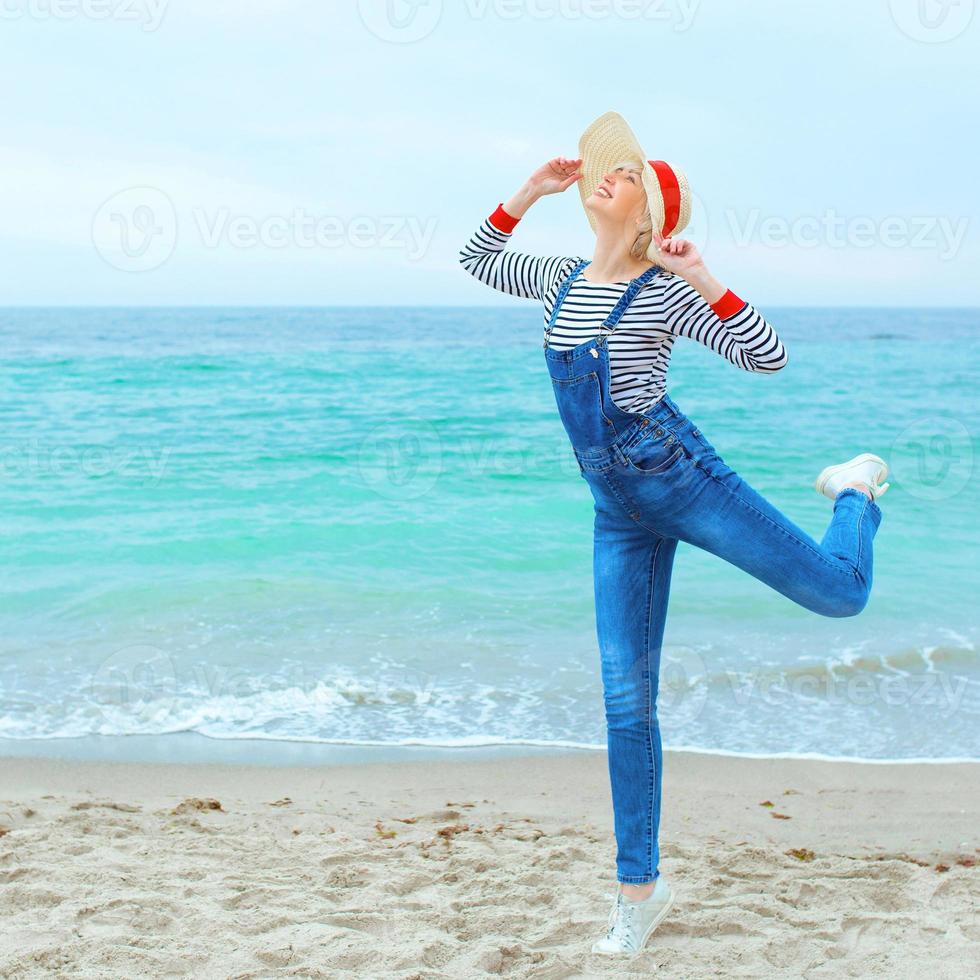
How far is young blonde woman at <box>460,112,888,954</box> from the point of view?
293 centimetres

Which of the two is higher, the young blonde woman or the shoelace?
the young blonde woman

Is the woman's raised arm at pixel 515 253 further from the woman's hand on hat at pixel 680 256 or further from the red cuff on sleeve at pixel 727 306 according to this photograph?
the red cuff on sleeve at pixel 727 306

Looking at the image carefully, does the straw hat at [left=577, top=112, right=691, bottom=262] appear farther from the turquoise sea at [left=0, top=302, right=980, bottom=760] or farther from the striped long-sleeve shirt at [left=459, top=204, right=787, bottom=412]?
the turquoise sea at [left=0, top=302, right=980, bottom=760]

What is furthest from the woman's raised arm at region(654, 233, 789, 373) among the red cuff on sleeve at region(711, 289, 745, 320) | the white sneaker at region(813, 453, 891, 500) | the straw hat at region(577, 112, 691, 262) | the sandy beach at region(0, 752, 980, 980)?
the sandy beach at region(0, 752, 980, 980)

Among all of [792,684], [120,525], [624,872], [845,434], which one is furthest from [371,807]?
[845,434]

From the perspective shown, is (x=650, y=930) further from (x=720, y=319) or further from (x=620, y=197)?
(x=620, y=197)

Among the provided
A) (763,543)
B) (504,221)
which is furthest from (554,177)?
(763,543)

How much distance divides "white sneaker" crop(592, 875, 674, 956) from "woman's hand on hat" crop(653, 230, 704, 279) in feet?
6.18

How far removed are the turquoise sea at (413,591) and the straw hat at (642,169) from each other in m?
3.37

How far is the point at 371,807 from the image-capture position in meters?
4.93

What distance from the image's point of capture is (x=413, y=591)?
877 cm

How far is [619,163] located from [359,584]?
6.22 m

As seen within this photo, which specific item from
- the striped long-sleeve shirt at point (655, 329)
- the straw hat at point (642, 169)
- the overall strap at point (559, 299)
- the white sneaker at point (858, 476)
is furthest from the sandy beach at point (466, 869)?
the straw hat at point (642, 169)

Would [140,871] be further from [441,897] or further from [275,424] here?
[275,424]
